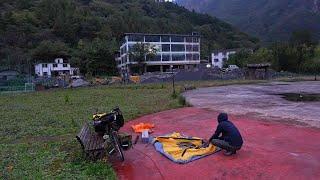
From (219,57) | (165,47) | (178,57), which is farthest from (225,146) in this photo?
(219,57)

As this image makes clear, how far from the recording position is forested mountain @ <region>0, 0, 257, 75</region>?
89312mm

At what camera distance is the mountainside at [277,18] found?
133 metres

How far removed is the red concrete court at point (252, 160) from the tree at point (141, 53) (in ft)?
229

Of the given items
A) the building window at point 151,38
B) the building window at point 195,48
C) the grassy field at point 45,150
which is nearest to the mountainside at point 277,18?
the building window at point 195,48

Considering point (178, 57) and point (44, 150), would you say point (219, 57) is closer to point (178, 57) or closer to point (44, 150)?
point (178, 57)

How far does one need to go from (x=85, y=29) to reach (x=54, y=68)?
3313 centimetres

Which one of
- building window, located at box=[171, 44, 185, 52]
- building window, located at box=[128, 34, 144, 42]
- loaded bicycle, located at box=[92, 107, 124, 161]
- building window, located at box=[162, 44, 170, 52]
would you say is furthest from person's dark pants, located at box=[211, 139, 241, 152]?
building window, located at box=[171, 44, 185, 52]

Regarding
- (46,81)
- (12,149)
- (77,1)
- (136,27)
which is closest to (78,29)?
(136,27)

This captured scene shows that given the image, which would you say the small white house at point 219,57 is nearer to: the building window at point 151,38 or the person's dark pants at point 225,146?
the building window at point 151,38

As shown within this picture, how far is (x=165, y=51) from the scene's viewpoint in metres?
89.1

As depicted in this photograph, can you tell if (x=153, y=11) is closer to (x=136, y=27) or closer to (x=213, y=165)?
(x=136, y=27)

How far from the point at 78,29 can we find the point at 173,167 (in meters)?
113

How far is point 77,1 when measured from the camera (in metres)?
152

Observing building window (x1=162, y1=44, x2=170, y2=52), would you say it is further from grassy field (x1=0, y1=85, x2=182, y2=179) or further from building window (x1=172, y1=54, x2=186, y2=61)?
grassy field (x1=0, y1=85, x2=182, y2=179)
